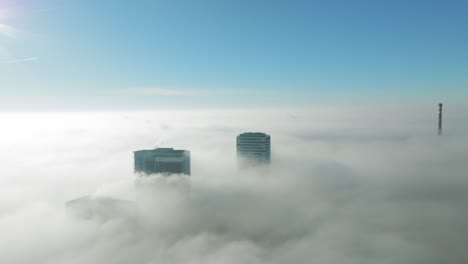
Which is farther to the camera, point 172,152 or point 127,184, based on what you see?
point 127,184

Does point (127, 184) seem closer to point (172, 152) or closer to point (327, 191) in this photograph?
point (172, 152)

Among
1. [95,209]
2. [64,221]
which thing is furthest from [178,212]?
[64,221]

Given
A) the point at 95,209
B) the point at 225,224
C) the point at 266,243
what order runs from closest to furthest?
the point at 266,243 < the point at 95,209 < the point at 225,224

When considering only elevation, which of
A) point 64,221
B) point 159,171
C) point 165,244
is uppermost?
point 159,171

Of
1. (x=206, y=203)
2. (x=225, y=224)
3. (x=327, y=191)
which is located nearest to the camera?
(x=225, y=224)

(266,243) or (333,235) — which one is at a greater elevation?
(333,235)

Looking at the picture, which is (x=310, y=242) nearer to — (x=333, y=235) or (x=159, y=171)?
(x=333, y=235)
